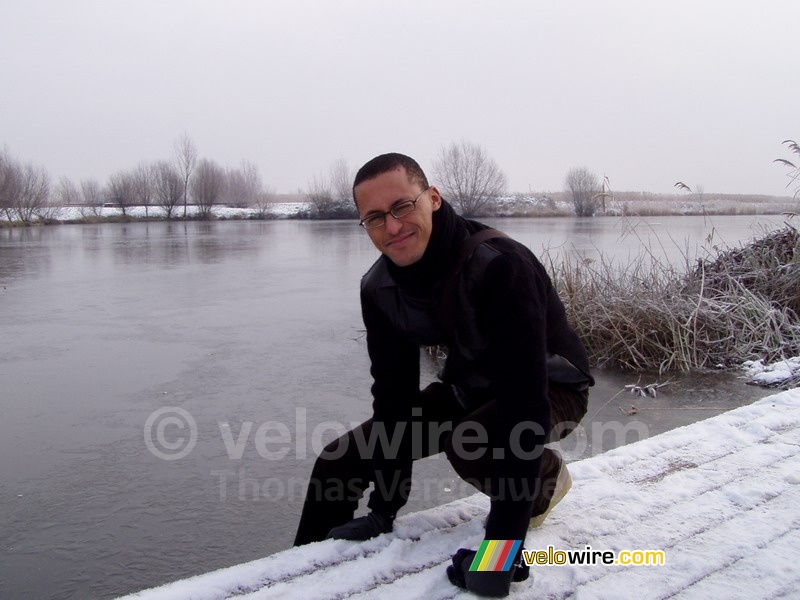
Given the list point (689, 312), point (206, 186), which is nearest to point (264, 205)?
point (206, 186)

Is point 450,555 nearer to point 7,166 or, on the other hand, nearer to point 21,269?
point 21,269

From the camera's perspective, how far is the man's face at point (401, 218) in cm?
177

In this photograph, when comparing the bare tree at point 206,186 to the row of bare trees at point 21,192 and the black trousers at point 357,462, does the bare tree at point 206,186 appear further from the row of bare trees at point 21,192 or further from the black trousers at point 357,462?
the black trousers at point 357,462

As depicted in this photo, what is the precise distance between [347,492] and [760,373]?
3.65 meters

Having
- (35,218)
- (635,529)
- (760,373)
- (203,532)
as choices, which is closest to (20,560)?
(203,532)

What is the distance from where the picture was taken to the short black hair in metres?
1.78

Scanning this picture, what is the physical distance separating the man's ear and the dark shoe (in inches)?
30.0

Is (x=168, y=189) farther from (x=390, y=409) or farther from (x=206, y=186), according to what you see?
(x=390, y=409)

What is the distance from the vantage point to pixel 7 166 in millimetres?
39844

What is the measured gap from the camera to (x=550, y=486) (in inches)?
78.1

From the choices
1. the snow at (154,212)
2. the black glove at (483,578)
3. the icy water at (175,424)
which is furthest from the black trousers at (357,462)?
the snow at (154,212)

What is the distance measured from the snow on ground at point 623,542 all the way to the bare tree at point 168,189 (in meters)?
46.1

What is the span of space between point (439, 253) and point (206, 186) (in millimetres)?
46208

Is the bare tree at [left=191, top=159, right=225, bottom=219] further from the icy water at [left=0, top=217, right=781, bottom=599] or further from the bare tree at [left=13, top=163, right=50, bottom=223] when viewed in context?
the icy water at [left=0, top=217, right=781, bottom=599]
